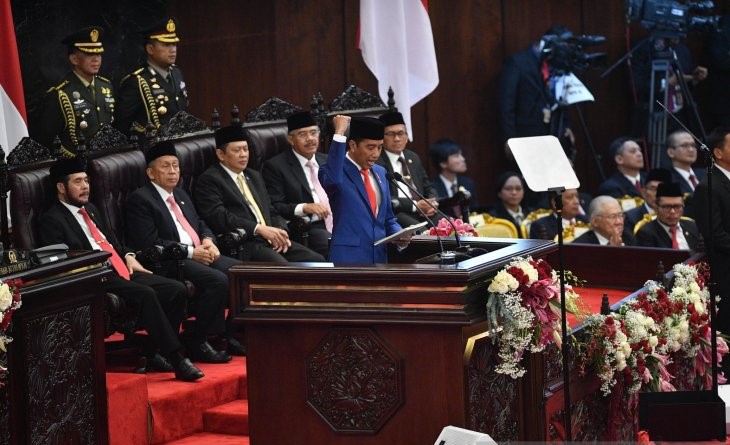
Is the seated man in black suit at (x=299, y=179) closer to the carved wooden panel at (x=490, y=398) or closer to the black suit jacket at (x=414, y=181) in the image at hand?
the black suit jacket at (x=414, y=181)

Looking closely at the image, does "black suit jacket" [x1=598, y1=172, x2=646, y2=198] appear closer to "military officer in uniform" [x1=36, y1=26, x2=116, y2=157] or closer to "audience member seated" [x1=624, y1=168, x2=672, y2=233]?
"audience member seated" [x1=624, y1=168, x2=672, y2=233]

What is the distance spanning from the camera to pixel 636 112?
1172 cm

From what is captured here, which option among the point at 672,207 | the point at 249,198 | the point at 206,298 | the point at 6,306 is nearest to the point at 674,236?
the point at 672,207

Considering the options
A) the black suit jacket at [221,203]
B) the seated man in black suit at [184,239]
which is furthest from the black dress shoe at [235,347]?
the black suit jacket at [221,203]

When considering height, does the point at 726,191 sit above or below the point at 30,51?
below

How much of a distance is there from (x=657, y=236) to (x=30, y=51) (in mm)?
4237

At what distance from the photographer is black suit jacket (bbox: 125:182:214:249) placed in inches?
265

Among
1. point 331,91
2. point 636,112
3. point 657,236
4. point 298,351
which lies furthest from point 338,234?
point 636,112

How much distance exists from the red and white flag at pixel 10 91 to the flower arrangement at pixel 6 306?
2588 millimetres

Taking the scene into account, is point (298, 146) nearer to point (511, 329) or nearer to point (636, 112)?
point (511, 329)

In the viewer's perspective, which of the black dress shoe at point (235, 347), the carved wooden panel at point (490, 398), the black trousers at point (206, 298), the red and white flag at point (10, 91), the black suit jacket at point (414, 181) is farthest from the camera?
the black suit jacket at point (414, 181)

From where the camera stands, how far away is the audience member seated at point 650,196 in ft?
30.8

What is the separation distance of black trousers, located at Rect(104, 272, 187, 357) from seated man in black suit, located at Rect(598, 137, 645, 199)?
5.01 metres

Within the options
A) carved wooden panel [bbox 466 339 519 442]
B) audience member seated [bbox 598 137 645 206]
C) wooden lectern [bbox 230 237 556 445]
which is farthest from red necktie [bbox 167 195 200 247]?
audience member seated [bbox 598 137 645 206]
